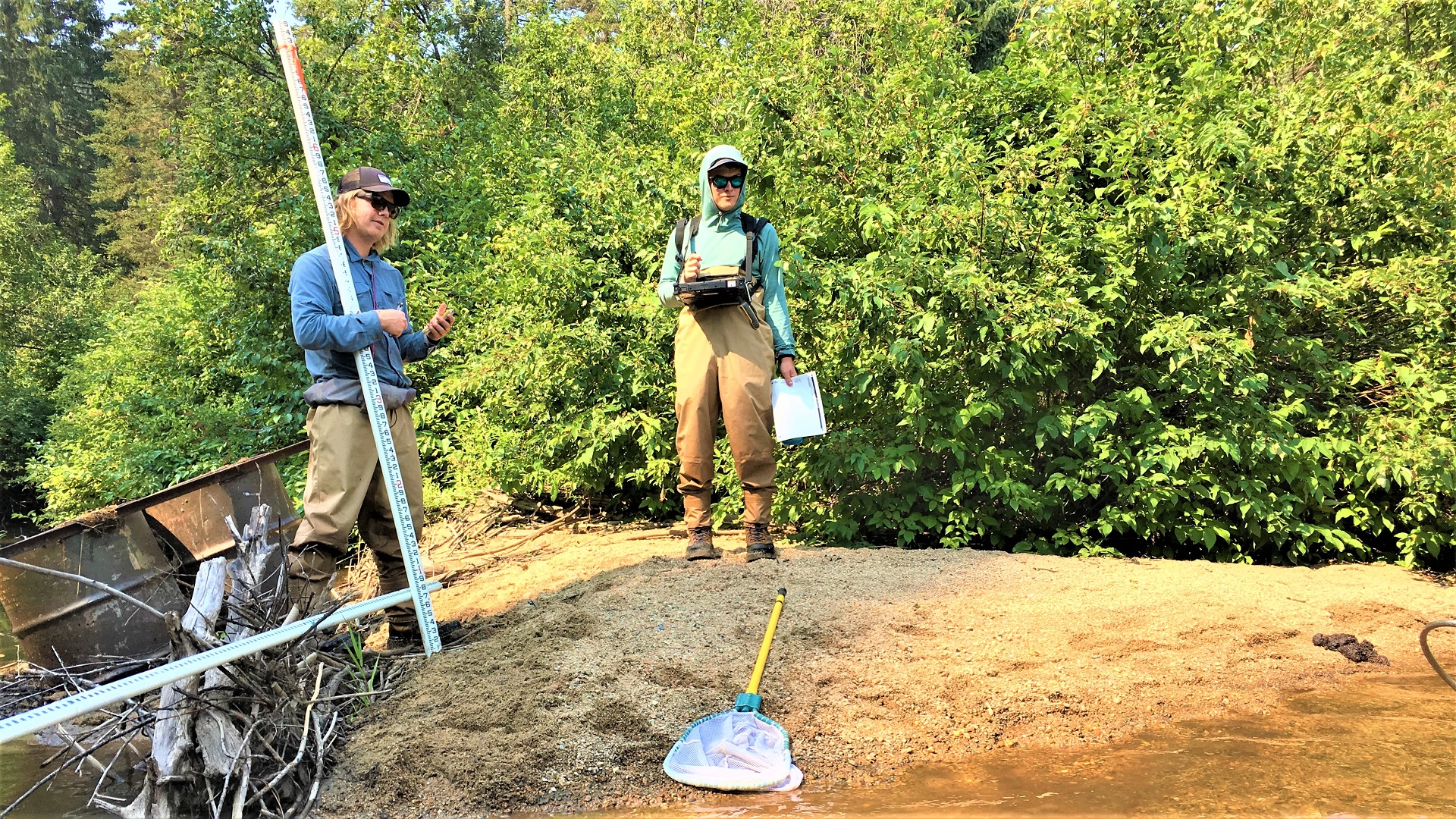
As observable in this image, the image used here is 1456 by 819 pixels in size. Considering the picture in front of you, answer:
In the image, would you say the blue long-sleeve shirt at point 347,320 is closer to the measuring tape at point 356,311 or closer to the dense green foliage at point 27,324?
the measuring tape at point 356,311

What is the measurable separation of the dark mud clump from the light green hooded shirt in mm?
2763

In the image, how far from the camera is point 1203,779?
8.89 feet

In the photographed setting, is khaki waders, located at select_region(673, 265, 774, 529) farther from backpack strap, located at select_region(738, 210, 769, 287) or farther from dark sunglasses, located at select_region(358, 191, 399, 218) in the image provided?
dark sunglasses, located at select_region(358, 191, 399, 218)

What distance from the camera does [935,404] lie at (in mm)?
5398

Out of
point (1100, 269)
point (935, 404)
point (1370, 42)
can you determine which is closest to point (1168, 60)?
point (1100, 269)

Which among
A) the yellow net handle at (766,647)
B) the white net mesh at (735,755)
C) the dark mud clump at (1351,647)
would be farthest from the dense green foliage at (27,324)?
the dark mud clump at (1351,647)

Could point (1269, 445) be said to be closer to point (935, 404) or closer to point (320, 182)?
point (935, 404)

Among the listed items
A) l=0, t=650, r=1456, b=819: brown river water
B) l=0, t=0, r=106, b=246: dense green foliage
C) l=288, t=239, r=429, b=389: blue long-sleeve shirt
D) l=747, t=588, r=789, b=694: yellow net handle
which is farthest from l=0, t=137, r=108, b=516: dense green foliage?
l=0, t=650, r=1456, b=819: brown river water

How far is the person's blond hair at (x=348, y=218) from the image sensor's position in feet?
12.7

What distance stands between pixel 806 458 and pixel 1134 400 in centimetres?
190

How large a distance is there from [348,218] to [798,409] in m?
2.35

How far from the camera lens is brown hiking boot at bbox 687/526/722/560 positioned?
5.00m

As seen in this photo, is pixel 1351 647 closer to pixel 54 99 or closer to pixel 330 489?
pixel 330 489

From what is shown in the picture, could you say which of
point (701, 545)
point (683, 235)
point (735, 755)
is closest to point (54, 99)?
point (683, 235)
